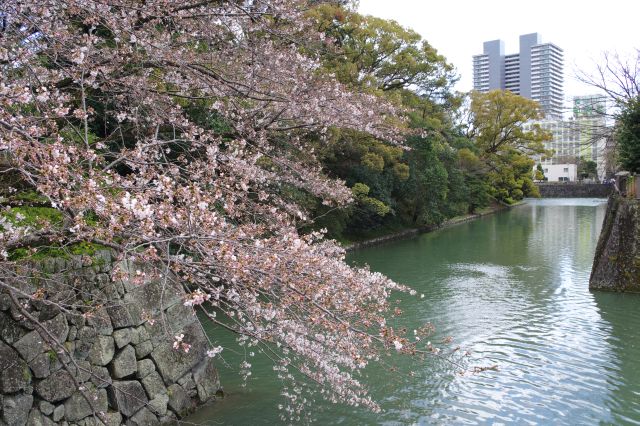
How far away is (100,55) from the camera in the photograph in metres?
5.00

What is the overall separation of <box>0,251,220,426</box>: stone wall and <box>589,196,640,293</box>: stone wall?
29.2 feet

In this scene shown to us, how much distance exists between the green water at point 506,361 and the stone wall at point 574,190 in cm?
4369

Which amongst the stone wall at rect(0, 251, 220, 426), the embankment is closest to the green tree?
the embankment

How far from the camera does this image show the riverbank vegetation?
3266mm

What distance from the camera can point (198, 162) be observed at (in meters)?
4.66

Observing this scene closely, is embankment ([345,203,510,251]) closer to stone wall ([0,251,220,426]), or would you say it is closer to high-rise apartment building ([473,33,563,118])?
stone wall ([0,251,220,426])

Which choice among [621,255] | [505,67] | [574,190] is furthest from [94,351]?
[505,67]

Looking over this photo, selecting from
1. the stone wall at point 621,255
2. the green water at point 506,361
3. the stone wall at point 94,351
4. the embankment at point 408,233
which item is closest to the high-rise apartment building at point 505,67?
the embankment at point 408,233

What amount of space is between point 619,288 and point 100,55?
1029cm

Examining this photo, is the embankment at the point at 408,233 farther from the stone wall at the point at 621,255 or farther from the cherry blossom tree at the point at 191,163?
the cherry blossom tree at the point at 191,163

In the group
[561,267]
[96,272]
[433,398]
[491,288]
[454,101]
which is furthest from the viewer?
[454,101]

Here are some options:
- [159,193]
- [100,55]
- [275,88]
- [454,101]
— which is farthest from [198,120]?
[454,101]

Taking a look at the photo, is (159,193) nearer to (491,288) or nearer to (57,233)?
(57,233)

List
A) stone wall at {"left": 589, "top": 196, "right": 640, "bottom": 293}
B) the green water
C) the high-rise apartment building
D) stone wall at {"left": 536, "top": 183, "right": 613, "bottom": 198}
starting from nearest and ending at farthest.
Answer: the green water → stone wall at {"left": 589, "top": 196, "right": 640, "bottom": 293} → stone wall at {"left": 536, "top": 183, "right": 613, "bottom": 198} → the high-rise apartment building
